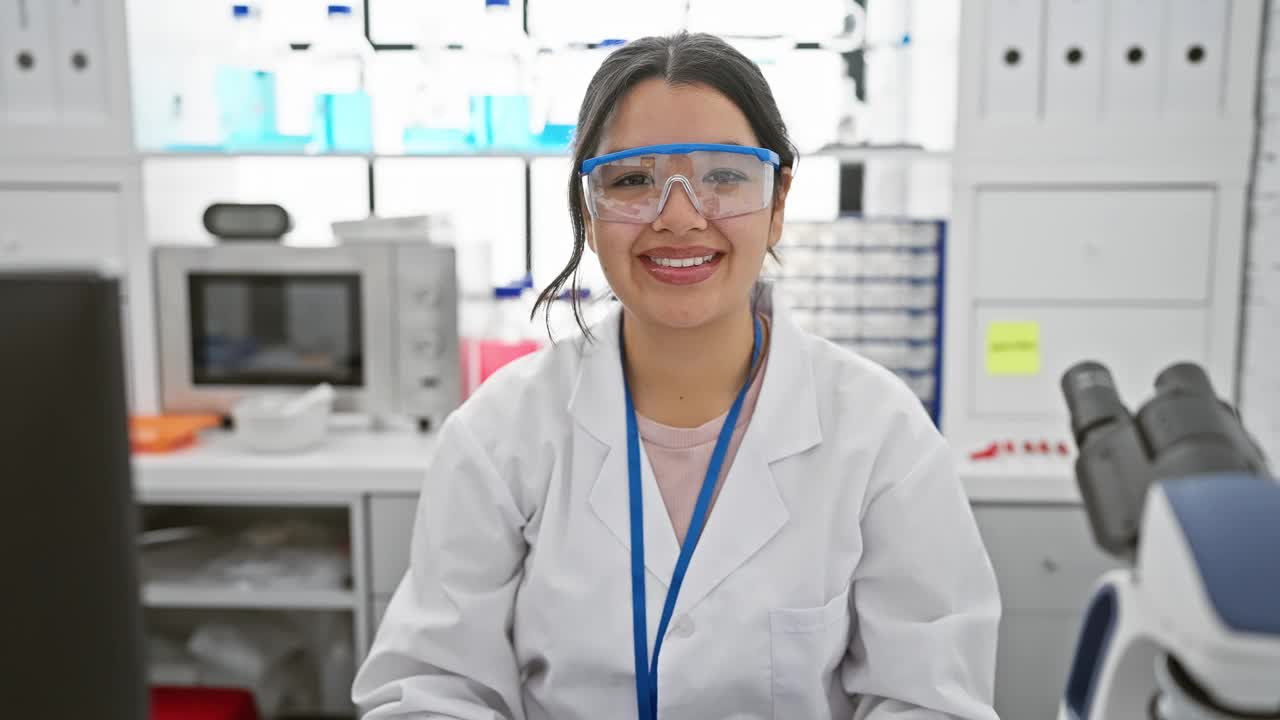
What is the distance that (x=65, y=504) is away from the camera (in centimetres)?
40

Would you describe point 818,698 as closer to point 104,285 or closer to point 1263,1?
point 104,285

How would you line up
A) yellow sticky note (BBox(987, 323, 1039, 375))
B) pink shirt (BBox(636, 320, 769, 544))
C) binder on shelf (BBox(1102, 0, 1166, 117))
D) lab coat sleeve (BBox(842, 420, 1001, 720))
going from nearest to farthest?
lab coat sleeve (BBox(842, 420, 1001, 720))
pink shirt (BBox(636, 320, 769, 544))
binder on shelf (BBox(1102, 0, 1166, 117))
yellow sticky note (BBox(987, 323, 1039, 375))

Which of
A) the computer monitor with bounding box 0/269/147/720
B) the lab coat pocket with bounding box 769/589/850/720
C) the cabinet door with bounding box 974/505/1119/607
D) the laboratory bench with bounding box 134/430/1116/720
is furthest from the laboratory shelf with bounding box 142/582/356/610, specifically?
the computer monitor with bounding box 0/269/147/720

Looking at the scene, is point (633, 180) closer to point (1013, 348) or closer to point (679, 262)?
point (679, 262)

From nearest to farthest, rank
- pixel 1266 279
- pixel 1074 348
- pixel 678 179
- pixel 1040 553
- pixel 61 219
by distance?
1. pixel 678 179
2. pixel 1040 553
3. pixel 1266 279
4. pixel 1074 348
5. pixel 61 219

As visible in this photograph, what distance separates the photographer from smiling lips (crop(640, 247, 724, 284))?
1.15m

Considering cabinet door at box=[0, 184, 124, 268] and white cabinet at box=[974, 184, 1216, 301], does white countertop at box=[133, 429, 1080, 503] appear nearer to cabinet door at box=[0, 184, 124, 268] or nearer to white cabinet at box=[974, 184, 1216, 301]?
white cabinet at box=[974, 184, 1216, 301]

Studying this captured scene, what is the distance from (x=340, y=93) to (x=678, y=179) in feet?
4.65

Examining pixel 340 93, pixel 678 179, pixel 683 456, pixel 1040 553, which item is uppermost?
pixel 340 93

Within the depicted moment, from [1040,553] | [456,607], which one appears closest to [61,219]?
[456,607]

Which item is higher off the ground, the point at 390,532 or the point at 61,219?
the point at 61,219

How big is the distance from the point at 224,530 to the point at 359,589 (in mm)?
595

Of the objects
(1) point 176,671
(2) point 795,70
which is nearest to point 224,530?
(1) point 176,671

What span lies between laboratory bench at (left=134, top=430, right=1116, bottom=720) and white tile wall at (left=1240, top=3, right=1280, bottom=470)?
0.45 metres
